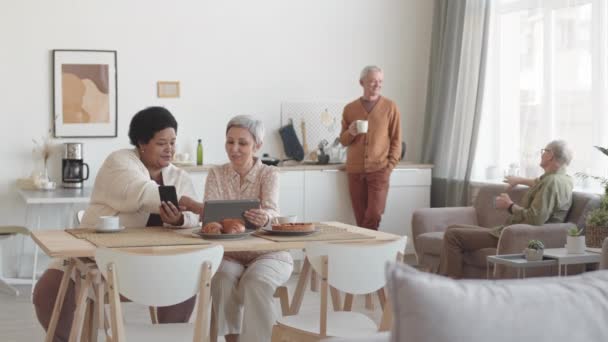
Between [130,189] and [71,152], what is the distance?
9.67ft

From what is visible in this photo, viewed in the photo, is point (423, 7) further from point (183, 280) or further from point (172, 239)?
point (183, 280)

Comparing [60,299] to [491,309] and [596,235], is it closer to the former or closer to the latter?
[491,309]

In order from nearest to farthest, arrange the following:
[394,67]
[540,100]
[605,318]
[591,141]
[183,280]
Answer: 1. [605,318]
2. [183,280]
3. [591,141]
4. [540,100]
5. [394,67]

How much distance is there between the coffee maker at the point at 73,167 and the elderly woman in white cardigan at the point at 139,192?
267 centimetres

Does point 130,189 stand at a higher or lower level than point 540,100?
lower

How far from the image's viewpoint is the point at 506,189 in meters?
6.54

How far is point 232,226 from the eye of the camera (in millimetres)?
3990

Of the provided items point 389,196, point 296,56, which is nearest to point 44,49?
point 296,56

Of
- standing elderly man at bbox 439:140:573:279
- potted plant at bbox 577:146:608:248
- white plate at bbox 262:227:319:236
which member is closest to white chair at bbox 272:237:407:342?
white plate at bbox 262:227:319:236

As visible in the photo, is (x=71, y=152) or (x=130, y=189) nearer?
(x=130, y=189)

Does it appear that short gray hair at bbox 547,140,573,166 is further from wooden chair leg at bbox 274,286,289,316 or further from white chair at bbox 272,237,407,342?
white chair at bbox 272,237,407,342

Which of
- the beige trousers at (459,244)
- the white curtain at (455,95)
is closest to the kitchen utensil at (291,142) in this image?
the white curtain at (455,95)

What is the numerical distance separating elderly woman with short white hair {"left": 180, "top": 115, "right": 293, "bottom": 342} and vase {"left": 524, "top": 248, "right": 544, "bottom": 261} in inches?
55.6

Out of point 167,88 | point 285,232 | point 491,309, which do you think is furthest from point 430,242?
point 491,309
